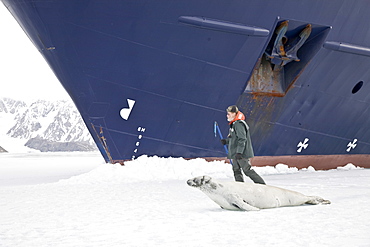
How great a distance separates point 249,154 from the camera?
15.7 ft

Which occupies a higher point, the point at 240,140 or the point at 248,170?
the point at 240,140

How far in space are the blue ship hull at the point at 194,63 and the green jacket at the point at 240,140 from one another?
8.86 feet

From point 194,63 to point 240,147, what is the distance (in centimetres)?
291

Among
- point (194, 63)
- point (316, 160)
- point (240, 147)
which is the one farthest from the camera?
point (316, 160)

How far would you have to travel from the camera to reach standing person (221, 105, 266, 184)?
470 centimetres

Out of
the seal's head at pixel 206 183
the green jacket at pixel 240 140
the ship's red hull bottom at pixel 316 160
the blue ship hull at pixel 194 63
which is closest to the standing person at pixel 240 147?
the green jacket at pixel 240 140

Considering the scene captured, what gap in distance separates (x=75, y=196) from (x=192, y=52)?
10.8 ft

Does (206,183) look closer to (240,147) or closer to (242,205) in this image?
(242,205)

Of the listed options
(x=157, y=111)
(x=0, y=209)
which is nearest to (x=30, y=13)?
(x=157, y=111)

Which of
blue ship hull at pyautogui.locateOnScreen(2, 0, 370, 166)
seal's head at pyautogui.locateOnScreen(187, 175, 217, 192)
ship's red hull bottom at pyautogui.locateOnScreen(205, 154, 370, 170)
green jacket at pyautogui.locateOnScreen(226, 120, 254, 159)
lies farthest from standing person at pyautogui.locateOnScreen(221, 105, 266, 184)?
ship's red hull bottom at pyautogui.locateOnScreen(205, 154, 370, 170)

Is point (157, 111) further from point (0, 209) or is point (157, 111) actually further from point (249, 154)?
point (0, 209)

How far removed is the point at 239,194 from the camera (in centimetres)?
393

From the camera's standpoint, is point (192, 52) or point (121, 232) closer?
point (121, 232)

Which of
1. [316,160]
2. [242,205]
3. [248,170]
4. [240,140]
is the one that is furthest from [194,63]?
[316,160]
